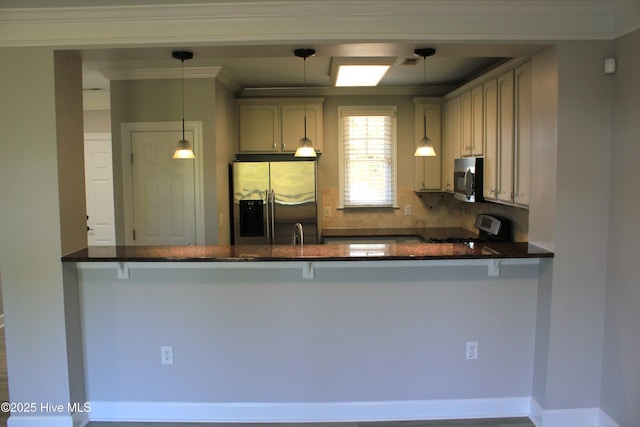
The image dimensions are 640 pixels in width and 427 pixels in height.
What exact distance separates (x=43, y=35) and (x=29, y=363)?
1890 mm

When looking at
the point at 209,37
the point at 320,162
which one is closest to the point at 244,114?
the point at 320,162

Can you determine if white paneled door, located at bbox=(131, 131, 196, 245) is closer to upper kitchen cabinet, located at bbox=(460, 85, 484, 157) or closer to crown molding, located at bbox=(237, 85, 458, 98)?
crown molding, located at bbox=(237, 85, 458, 98)

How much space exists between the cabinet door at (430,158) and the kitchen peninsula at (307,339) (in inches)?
92.0

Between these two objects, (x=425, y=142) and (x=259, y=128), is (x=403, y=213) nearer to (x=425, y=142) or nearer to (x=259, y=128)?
(x=259, y=128)

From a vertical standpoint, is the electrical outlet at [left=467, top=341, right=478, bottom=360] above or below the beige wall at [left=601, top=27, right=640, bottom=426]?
below

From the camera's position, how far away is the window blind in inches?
205

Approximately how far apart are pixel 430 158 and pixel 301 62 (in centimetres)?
195

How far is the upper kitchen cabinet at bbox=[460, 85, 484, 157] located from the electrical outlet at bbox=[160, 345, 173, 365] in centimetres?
294

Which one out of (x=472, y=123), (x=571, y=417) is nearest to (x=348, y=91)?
(x=472, y=123)

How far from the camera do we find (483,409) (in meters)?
2.79

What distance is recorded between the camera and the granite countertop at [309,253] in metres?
2.52

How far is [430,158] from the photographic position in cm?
504

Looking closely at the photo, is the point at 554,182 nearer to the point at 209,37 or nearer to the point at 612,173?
the point at 612,173

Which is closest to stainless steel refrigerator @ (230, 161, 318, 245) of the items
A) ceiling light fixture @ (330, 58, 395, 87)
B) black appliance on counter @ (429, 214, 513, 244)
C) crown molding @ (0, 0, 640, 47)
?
ceiling light fixture @ (330, 58, 395, 87)
